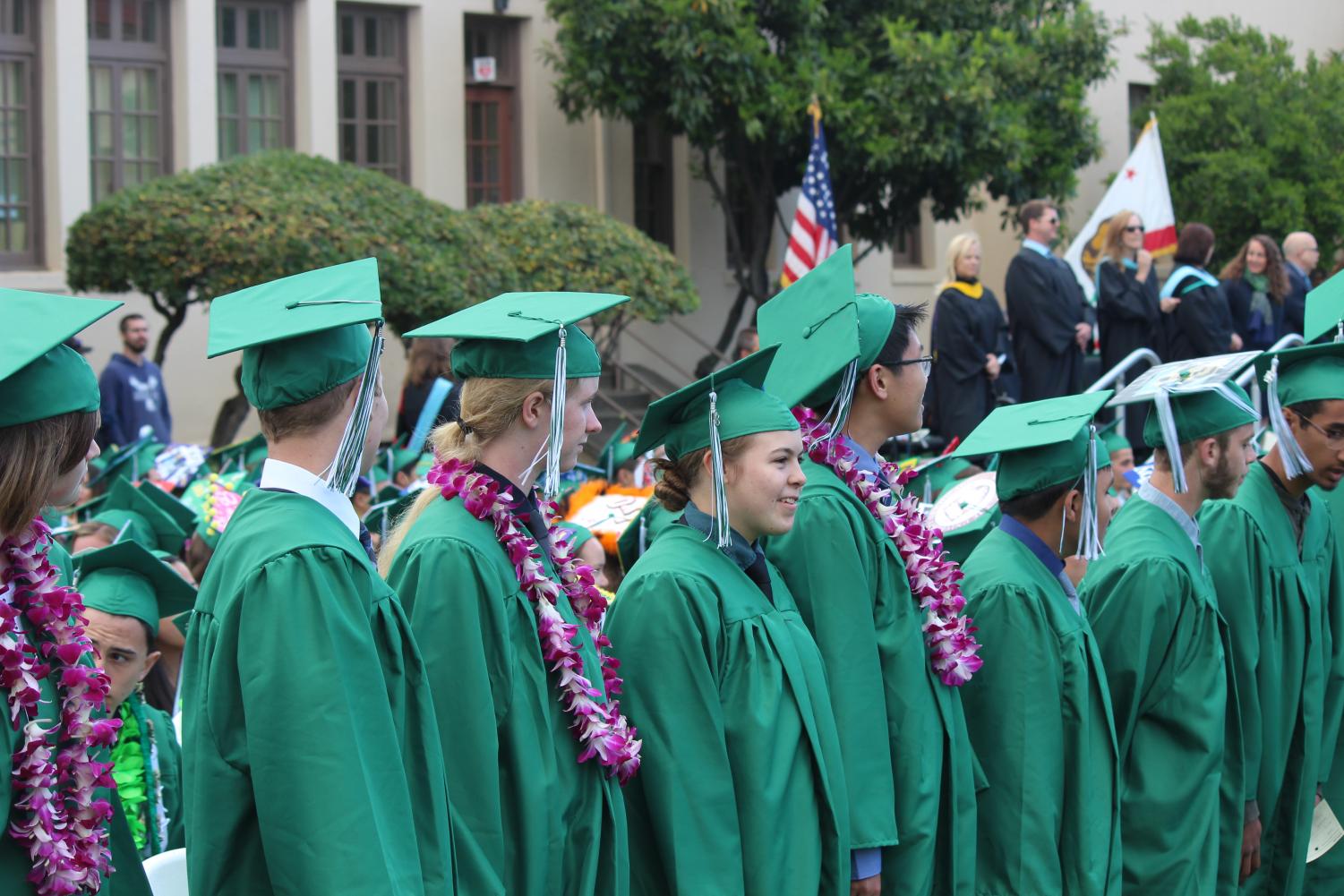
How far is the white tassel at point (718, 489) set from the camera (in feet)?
12.4

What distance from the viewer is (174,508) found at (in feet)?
21.5

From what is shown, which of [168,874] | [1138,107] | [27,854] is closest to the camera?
[27,854]

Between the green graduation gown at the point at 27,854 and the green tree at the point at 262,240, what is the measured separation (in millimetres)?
9800

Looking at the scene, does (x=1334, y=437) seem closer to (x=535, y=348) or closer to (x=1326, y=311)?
(x=1326, y=311)

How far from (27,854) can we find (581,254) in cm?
1212

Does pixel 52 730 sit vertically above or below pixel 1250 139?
below

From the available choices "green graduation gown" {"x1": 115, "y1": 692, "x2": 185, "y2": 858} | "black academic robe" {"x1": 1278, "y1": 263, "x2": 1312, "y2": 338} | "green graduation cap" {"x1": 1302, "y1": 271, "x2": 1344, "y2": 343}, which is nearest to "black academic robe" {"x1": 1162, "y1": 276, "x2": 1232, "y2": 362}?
"black academic robe" {"x1": 1278, "y1": 263, "x2": 1312, "y2": 338}

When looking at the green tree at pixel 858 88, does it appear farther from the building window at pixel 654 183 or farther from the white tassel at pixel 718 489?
the white tassel at pixel 718 489

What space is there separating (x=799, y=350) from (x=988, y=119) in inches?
499

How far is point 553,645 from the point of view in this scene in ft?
11.0

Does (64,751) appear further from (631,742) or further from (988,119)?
(988,119)

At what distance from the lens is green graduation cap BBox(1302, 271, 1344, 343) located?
6.15m

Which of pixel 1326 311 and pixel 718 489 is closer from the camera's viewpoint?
pixel 718 489

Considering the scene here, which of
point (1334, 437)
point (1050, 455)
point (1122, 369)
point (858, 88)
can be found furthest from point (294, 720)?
point (858, 88)
